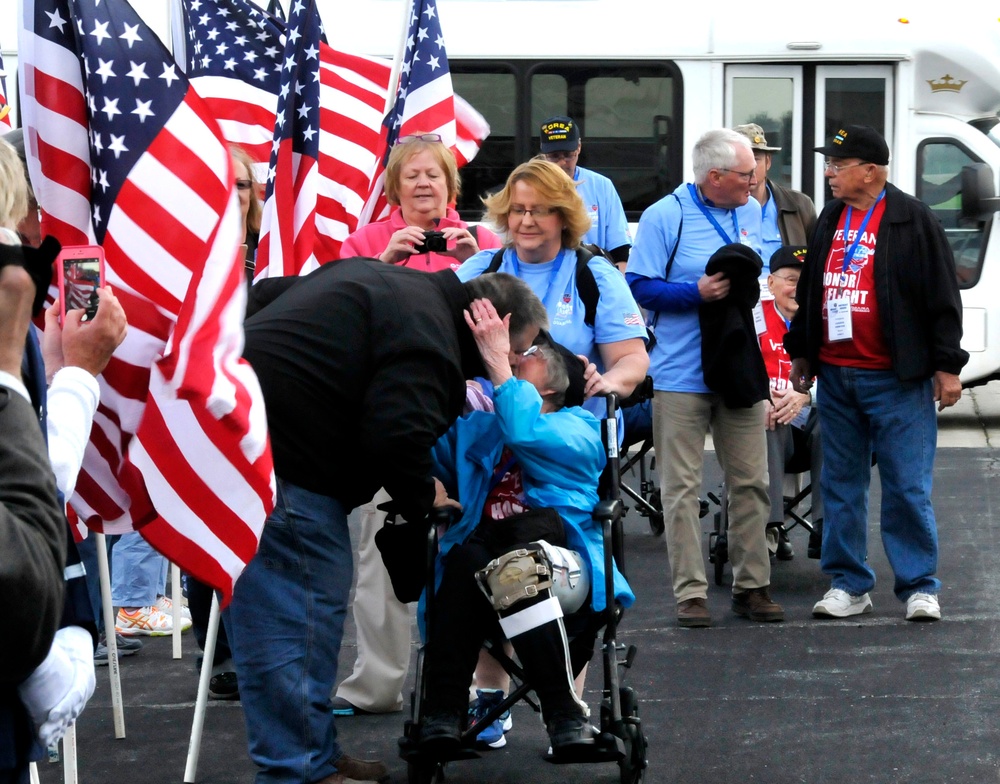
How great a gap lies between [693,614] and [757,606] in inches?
12.5

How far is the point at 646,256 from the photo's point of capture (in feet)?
23.7

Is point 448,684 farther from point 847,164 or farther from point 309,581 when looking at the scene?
point 847,164

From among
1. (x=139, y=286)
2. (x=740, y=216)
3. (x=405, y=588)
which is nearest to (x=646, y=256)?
(x=740, y=216)

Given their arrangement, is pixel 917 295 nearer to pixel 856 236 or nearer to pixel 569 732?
pixel 856 236

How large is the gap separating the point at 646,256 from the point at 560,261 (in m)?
1.43

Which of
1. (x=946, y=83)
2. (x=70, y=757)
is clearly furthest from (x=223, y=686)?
(x=946, y=83)

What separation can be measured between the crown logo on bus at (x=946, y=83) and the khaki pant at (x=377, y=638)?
8590mm

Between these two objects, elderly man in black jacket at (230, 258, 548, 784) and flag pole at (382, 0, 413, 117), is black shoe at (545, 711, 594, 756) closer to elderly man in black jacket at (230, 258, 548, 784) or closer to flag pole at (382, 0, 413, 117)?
elderly man in black jacket at (230, 258, 548, 784)

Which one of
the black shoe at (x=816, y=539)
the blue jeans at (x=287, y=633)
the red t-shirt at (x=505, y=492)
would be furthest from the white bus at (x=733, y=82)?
the blue jeans at (x=287, y=633)

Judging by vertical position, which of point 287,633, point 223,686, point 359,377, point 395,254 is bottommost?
point 223,686

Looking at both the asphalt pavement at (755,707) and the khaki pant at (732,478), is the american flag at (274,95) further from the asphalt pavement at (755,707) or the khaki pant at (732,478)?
the asphalt pavement at (755,707)

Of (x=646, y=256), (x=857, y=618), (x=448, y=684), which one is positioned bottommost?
(x=857, y=618)

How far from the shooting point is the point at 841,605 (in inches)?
284

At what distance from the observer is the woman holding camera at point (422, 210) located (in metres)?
6.24
